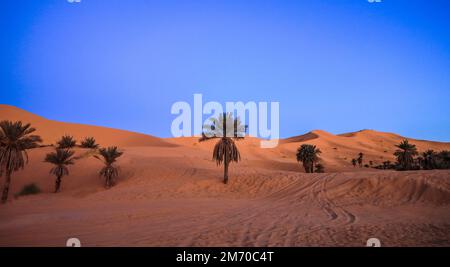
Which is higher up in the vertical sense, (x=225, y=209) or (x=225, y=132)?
(x=225, y=132)

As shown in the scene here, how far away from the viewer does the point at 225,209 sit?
49.6ft

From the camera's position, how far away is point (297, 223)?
35.1 feet

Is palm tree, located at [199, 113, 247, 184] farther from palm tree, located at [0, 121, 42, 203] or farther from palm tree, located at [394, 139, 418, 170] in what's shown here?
palm tree, located at [394, 139, 418, 170]

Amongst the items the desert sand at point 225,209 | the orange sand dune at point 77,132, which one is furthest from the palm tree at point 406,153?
the orange sand dune at point 77,132

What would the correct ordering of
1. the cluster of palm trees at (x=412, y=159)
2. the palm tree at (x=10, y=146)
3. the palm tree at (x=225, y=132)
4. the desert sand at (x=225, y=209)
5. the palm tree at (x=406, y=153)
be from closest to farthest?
the desert sand at (x=225, y=209), the palm tree at (x=10, y=146), the palm tree at (x=225, y=132), the palm tree at (x=406, y=153), the cluster of palm trees at (x=412, y=159)

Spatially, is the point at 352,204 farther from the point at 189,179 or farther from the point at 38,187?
the point at 38,187

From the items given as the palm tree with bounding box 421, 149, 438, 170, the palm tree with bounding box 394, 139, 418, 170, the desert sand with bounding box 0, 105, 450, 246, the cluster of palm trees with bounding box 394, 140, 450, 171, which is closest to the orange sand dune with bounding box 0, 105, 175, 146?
the desert sand with bounding box 0, 105, 450, 246

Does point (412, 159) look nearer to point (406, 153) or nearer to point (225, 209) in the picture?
point (406, 153)

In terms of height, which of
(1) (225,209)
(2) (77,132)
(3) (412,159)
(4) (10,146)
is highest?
(2) (77,132)

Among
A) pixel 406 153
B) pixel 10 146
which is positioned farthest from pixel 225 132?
pixel 406 153

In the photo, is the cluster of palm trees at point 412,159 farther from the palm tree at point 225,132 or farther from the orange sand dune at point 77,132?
the orange sand dune at point 77,132

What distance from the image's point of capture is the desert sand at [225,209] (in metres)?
8.39
